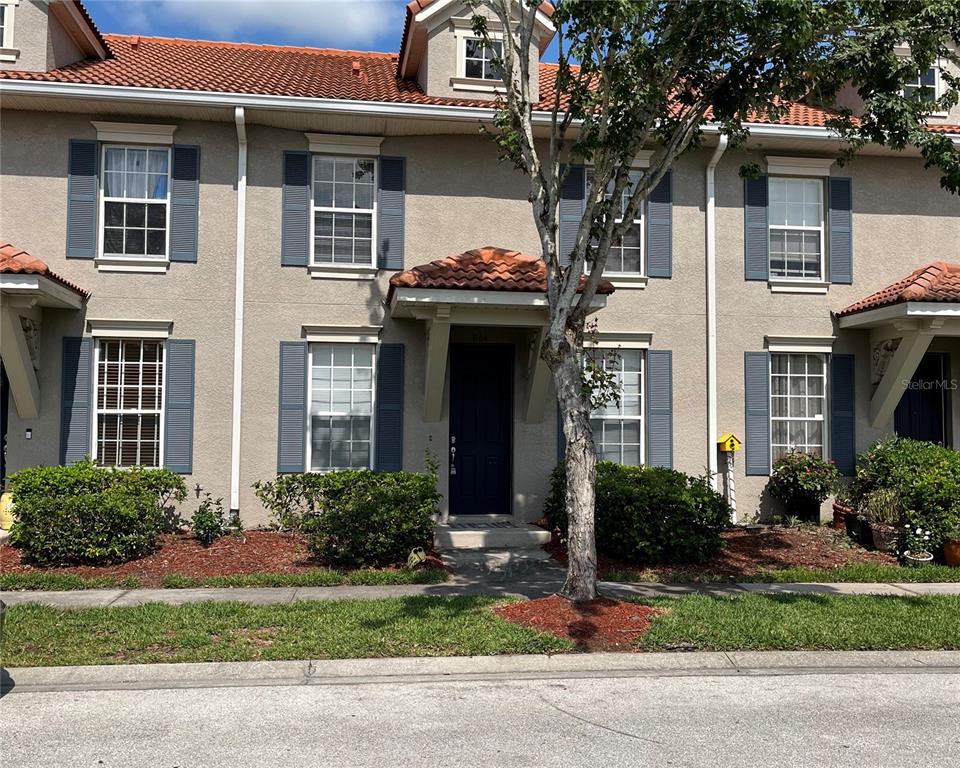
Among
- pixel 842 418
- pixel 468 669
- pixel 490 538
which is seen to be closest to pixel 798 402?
pixel 842 418

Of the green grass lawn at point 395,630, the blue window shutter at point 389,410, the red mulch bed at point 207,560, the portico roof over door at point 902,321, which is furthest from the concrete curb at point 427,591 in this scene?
the portico roof over door at point 902,321

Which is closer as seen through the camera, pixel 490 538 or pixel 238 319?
pixel 490 538

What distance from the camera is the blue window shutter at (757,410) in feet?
39.5

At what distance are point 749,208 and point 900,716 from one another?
337 inches

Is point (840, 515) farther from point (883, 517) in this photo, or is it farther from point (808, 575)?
point (808, 575)

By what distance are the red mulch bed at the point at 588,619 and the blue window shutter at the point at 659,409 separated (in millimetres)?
4663

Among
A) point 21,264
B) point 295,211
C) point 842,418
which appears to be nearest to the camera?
point 21,264

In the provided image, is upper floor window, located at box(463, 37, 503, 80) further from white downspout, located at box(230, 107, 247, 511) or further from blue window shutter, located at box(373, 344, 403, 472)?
blue window shutter, located at box(373, 344, 403, 472)

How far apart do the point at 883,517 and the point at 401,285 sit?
705 cm

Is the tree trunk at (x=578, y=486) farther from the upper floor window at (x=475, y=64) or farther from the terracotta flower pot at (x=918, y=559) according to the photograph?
the upper floor window at (x=475, y=64)

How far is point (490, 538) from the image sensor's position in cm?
1070

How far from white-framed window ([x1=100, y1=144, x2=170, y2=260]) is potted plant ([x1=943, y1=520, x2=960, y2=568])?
1089cm

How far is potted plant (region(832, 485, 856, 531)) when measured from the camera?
11492 mm

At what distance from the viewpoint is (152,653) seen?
20.4ft
